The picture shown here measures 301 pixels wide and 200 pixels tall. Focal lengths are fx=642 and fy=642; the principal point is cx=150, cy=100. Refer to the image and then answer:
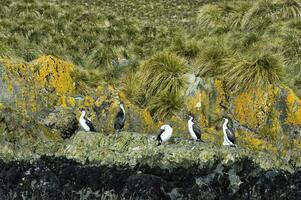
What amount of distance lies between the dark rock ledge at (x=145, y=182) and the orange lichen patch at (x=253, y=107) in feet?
15.8

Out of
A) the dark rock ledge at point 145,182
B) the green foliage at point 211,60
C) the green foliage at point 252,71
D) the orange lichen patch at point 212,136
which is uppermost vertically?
the dark rock ledge at point 145,182

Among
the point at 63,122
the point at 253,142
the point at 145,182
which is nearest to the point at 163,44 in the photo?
the point at 253,142

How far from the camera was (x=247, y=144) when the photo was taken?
1302cm

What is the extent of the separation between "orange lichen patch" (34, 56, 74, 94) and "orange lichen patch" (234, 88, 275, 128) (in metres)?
3.75

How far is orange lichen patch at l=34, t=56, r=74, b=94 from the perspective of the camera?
13773 millimetres

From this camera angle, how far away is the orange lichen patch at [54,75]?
13773 mm

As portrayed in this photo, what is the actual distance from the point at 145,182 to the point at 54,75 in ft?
23.0

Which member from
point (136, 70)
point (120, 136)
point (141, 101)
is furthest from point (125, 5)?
point (120, 136)

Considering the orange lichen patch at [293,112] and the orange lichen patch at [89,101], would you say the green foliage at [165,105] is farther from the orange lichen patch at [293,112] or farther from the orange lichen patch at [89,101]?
the orange lichen patch at [293,112]

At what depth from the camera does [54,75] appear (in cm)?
1409

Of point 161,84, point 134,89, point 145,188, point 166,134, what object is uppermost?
point 145,188

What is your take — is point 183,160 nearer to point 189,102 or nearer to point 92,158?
point 92,158

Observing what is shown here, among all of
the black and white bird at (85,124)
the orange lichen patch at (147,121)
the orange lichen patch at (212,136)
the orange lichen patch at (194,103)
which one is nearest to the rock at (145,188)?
the black and white bird at (85,124)

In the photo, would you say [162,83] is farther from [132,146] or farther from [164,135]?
[132,146]
